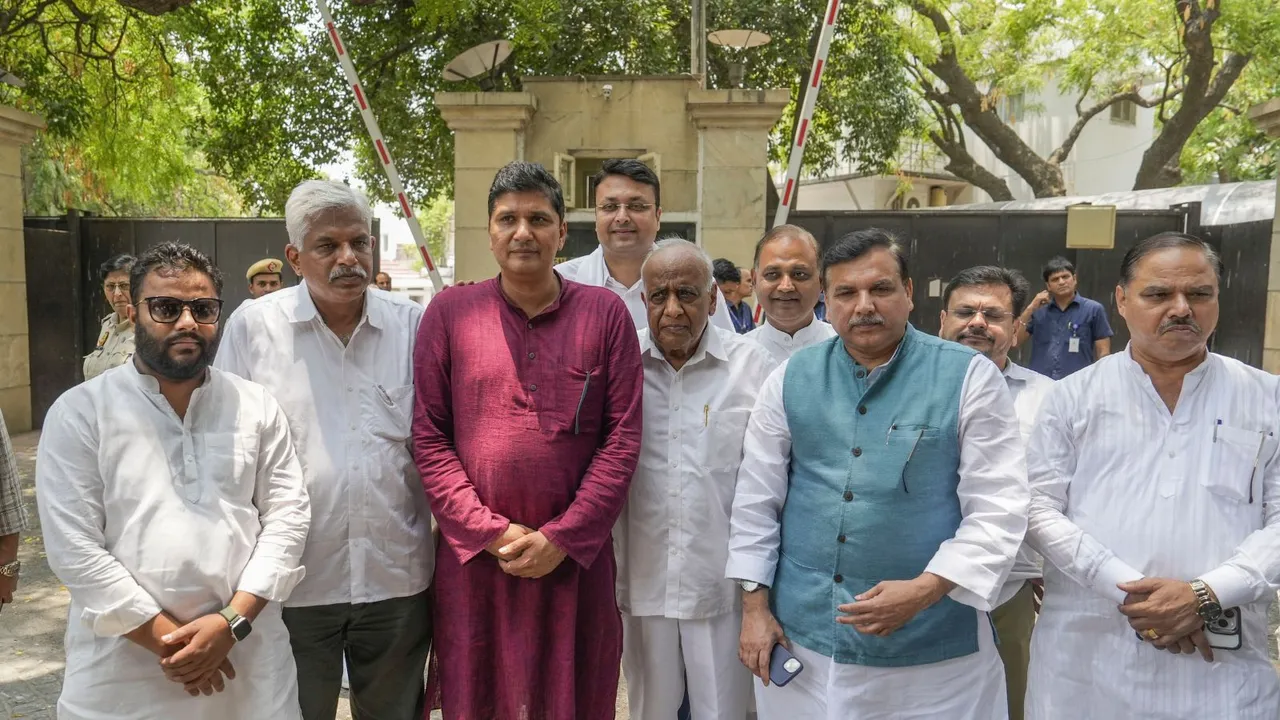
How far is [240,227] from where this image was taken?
10.7m

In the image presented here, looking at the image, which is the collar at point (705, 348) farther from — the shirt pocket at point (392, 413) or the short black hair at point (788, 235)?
the shirt pocket at point (392, 413)

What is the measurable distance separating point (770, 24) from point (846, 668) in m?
11.2

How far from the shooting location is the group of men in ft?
7.76

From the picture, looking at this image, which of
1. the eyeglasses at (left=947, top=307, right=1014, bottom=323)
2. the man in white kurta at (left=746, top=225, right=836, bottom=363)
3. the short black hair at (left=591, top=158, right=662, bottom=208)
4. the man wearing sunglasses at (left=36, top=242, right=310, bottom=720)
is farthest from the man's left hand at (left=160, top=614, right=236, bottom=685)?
the eyeglasses at (left=947, top=307, right=1014, bottom=323)

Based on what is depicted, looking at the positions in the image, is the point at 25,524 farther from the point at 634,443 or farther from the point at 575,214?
the point at 575,214

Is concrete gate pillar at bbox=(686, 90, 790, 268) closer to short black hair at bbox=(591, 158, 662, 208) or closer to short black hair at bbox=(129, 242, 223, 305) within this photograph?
short black hair at bbox=(591, 158, 662, 208)

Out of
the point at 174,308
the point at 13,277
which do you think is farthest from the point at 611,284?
the point at 13,277

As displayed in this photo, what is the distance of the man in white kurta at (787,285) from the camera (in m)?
3.40

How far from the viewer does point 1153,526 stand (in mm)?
2393

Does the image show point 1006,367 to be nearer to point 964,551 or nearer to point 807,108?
point 964,551

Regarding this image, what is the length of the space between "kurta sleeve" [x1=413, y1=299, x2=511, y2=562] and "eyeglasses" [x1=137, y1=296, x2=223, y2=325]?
1.91ft

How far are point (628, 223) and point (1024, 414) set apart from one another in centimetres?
163

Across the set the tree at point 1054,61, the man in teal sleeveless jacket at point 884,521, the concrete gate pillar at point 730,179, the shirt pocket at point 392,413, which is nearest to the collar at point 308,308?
the shirt pocket at point 392,413

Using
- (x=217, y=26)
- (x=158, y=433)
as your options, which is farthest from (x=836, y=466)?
(x=217, y=26)
